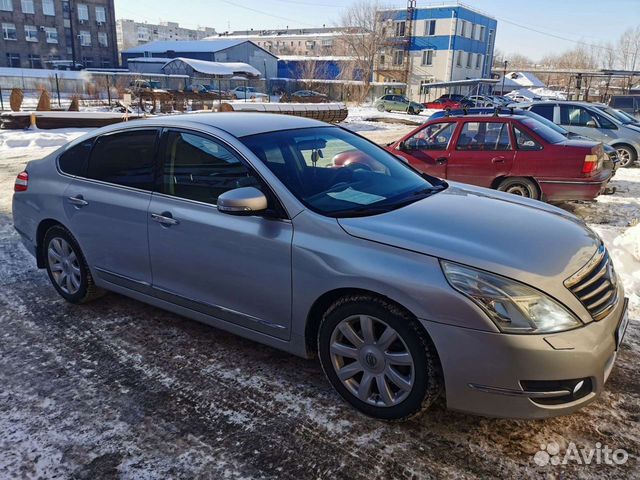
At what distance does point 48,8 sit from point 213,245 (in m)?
82.2

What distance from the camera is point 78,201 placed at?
167 inches

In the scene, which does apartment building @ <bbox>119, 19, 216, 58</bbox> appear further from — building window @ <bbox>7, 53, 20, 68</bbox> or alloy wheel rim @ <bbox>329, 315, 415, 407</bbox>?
alloy wheel rim @ <bbox>329, 315, 415, 407</bbox>

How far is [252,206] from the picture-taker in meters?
3.06

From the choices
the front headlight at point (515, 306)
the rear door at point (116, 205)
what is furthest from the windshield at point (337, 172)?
the rear door at point (116, 205)

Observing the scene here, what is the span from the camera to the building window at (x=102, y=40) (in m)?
75.2

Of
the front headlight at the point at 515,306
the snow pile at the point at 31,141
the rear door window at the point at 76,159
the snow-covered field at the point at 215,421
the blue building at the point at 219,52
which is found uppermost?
the blue building at the point at 219,52

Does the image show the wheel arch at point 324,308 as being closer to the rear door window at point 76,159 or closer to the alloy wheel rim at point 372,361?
the alloy wheel rim at point 372,361

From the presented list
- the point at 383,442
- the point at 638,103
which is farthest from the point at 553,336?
the point at 638,103

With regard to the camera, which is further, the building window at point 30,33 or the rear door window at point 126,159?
the building window at point 30,33

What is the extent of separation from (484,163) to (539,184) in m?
0.86

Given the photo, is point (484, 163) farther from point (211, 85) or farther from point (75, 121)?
point (211, 85)

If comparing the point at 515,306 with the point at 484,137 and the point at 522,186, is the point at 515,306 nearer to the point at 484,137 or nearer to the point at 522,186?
the point at 522,186

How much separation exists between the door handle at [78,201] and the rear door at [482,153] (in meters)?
5.77

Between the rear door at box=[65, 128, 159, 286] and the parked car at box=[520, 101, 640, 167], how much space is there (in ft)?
38.1
